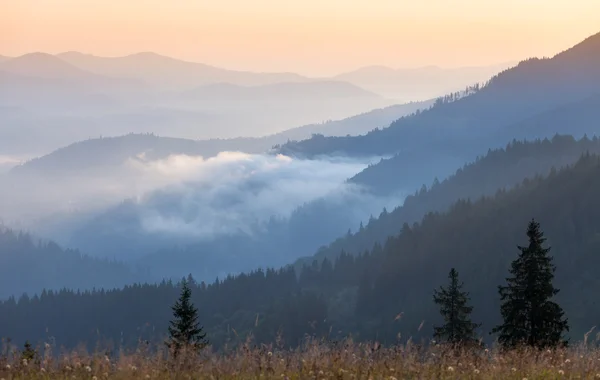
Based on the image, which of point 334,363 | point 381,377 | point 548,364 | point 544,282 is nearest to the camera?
point 381,377

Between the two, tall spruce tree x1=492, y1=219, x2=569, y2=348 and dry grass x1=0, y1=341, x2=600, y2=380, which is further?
tall spruce tree x1=492, y1=219, x2=569, y2=348

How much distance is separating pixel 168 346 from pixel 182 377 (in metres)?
2.73

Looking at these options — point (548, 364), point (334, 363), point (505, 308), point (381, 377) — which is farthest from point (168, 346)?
point (505, 308)

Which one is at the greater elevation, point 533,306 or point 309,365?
point 309,365

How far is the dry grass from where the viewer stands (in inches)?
519

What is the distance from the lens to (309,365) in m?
13.8

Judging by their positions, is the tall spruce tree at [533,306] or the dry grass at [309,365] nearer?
the dry grass at [309,365]

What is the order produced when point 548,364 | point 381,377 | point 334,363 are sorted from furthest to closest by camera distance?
point 548,364, point 334,363, point 381,377

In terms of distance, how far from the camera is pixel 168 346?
51.5ft

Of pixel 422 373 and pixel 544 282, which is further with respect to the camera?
pixel 544 282

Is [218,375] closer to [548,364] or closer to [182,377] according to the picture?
[182,377]

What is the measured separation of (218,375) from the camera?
1314cm

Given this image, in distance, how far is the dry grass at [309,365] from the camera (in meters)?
13.2

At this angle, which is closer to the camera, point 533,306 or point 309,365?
point 309,365
